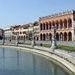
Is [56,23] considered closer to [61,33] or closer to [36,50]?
[61,33]

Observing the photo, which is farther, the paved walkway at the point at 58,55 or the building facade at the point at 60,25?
the building facade at the point at 60,25

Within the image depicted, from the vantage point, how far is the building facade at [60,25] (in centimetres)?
8975

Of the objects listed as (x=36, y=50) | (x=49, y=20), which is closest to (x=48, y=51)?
(x=36, y=50)

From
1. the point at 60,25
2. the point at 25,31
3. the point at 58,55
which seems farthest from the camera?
the point at 25,31

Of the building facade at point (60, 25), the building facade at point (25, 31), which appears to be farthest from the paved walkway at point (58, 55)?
the building facade at point (25, 31)

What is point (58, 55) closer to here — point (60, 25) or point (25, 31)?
point (60, 25)

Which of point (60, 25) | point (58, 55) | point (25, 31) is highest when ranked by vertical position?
point (60, 25)

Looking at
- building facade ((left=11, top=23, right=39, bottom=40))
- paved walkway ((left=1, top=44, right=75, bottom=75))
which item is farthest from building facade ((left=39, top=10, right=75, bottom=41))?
paved walkway ((left=1, top=44, right=75, bottom=75))

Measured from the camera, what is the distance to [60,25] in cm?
9794

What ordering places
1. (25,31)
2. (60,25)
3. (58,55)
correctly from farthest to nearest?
(25,31), (60,25), (58,55)

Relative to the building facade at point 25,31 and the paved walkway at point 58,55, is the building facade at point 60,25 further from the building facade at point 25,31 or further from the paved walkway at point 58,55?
the paved walkway at point 58,55

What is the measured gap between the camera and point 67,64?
39969 mm

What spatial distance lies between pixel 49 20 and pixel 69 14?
49.2 feet

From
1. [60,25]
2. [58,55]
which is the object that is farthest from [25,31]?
[58,55]
